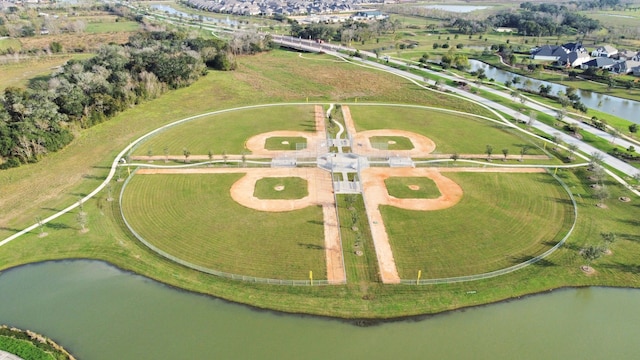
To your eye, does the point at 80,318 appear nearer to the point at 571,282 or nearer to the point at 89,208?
the point at 89,208

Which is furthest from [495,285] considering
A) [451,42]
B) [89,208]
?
[451,42]

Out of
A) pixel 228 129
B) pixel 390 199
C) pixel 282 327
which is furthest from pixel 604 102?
pixel 282 327

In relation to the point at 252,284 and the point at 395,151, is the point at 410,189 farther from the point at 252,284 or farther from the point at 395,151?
the point at 252,284

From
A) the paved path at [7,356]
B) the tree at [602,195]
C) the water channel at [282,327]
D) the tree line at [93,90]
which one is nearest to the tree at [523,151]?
the tree at [602,195]

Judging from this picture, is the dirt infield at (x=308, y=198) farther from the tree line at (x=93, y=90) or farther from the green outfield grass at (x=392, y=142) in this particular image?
the tree line at (x=93, y=90)

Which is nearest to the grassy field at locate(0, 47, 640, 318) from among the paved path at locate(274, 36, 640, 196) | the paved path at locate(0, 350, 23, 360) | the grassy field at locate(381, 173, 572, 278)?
A: the grassy field at locate(381, 173, 572, 278)

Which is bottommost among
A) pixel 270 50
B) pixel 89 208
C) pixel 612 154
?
pixel 89 208
